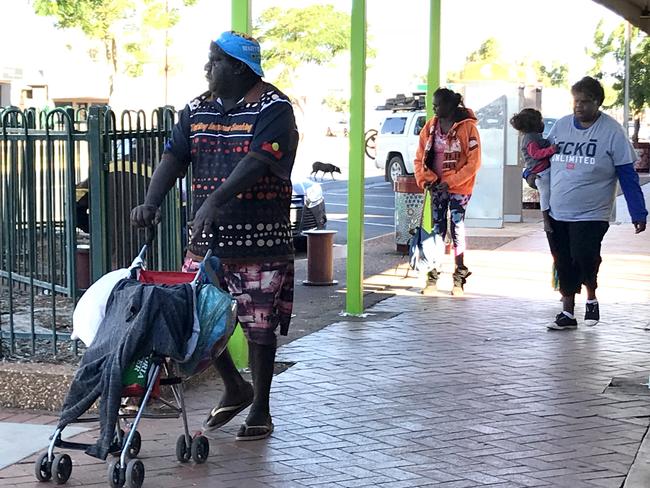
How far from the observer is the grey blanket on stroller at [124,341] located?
453cm

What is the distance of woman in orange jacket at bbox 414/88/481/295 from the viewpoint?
1006 centimetres

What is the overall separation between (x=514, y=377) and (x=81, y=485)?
3157mm

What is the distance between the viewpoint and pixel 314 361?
7.41 meters

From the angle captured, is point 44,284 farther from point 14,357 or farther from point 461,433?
point 461,433

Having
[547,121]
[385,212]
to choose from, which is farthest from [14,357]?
[547,121]

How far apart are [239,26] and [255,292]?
2.30 meters

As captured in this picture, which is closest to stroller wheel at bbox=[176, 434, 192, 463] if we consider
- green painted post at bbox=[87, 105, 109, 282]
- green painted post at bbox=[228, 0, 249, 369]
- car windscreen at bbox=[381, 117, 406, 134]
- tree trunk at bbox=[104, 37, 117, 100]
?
green painted post at bbox=[87, 105, 109, 282]

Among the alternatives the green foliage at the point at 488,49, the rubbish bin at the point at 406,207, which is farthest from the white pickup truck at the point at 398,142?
the green foliage at the point at 488,49

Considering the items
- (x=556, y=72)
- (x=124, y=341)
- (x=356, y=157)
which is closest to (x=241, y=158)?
(x=124, y=341)

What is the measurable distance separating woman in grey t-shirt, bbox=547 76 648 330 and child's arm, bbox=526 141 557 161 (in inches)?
1.6

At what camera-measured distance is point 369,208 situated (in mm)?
23875

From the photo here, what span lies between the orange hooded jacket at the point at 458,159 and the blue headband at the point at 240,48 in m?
4.91

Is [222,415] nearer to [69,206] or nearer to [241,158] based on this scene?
[241,158]

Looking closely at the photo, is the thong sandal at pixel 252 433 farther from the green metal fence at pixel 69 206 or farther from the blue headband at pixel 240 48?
the blue headband at pixel 240 48
